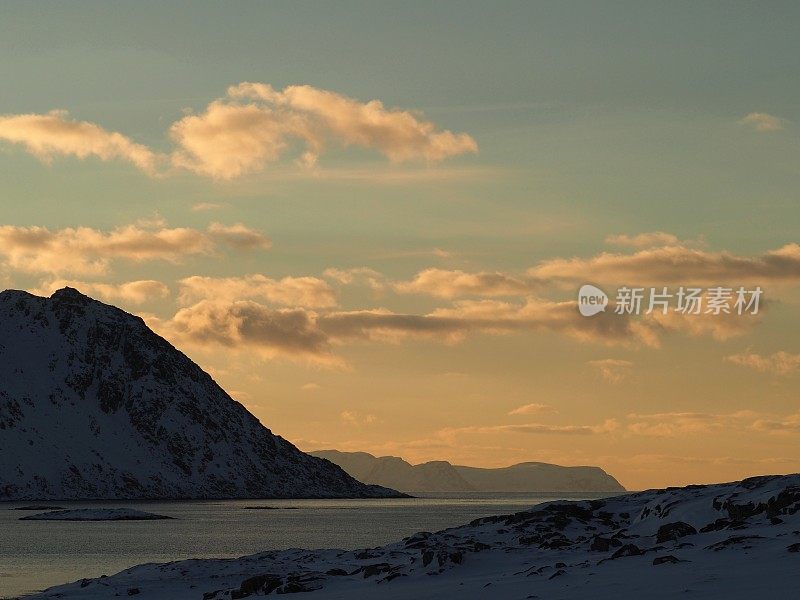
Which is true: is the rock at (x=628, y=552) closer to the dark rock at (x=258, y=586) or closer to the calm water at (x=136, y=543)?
the dark rock at (x=258, y=586)

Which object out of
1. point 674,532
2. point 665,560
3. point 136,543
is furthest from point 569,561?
point 136,543

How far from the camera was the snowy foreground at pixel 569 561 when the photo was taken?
2967 cm

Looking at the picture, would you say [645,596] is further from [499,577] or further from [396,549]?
[396,549]

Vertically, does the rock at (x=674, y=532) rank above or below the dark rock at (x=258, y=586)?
above

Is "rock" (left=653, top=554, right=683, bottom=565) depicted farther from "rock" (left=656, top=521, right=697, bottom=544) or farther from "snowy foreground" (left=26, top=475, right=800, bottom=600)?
"rock" (left=656, top=521, right=697, bottom=544)

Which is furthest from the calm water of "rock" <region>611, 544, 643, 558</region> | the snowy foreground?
"rock" <region>611, 544, 643, 558</region>

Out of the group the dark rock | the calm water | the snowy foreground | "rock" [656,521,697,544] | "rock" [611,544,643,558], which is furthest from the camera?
the calm water

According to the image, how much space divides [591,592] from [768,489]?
1864cm

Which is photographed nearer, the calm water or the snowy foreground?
the snowy foreground

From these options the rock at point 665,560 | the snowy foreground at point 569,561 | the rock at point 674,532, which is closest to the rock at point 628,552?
the snowy foreground at point 569,561

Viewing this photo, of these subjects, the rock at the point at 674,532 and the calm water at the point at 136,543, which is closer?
the rock at the point at 674,532

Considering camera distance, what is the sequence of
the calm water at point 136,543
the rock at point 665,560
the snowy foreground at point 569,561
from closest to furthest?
the snowy foreground at point 569,561 → the rock at point 665,560 → the calm water at point 136,543

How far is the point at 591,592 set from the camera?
2897 cm

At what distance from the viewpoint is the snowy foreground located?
29672mm
